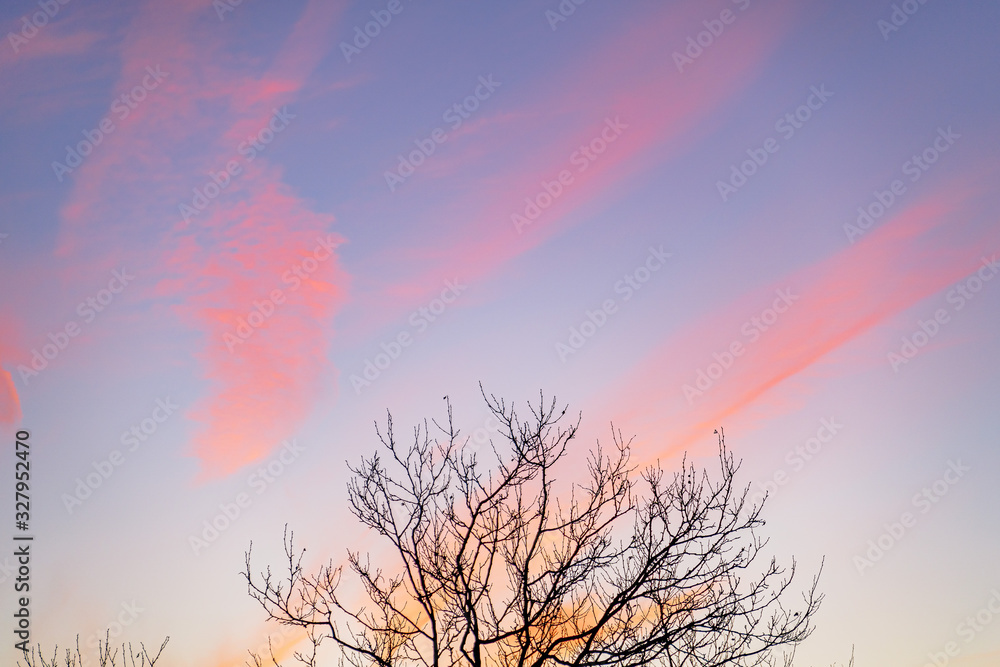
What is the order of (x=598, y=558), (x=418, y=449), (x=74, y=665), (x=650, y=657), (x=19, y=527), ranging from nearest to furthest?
(x=650, y=657) < (x=598, y=558) < (x=418, y=449) < (x=19, y=527) < (x=74, y=665)

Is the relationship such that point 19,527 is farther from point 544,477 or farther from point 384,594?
point 544,477

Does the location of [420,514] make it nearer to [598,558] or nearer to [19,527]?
[598,558]

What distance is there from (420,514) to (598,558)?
2.13 metres

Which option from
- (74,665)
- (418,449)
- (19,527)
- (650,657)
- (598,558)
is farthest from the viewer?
(74,665)

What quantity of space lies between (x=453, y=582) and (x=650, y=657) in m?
2.29

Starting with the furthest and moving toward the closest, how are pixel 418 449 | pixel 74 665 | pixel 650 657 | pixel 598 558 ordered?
1. pixel 74 665
2. pixel 418 449
3. pixel 598 558
4. pixel 650 657

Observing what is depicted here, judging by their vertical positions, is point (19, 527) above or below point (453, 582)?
above

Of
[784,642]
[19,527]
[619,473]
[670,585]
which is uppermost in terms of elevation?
[19,527]

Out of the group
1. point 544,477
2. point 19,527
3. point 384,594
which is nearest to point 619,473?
point 544,477

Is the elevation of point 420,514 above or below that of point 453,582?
above

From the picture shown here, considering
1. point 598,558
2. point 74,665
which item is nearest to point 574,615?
point 598,558

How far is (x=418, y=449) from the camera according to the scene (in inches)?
369

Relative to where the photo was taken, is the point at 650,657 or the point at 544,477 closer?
the point at 650,657

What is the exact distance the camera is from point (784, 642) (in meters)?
8.48
